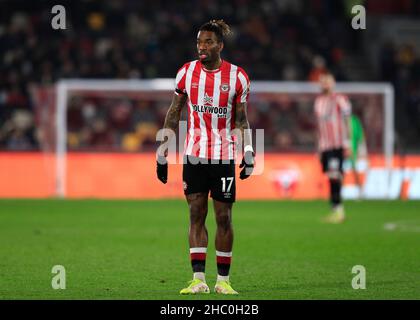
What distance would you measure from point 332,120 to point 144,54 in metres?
10.3

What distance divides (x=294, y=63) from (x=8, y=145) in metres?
8.35

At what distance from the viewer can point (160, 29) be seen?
2630 centimetres

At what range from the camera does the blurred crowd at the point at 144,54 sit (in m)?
22.4

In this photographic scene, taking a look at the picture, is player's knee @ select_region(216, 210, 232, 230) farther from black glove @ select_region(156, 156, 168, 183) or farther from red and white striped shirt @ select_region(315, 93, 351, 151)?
red and white striped shirt @ select_region(315, 93, 351, 151)

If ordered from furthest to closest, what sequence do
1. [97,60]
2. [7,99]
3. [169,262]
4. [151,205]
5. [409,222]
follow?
[97,60] < [7,99] < [151,205] < [409,222] < [169,262]

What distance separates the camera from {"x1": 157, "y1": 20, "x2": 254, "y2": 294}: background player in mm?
8055

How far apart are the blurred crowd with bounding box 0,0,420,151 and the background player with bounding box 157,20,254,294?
13242 mm

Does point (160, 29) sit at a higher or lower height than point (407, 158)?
higher

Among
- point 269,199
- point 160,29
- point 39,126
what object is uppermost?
point 160,29

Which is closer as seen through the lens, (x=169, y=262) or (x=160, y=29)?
(x=169, y=262)

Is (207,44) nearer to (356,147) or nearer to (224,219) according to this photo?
(224,219)

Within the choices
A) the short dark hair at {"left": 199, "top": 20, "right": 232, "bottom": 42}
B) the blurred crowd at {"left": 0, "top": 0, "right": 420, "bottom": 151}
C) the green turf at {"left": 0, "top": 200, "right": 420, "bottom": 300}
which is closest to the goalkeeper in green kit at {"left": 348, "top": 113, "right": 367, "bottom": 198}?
the blurred crowd at {"left": 0, "top": 0, "right": 420, "bottom": 151}

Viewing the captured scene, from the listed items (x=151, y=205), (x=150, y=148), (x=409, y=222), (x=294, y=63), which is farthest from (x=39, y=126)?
(x=409, y=222)

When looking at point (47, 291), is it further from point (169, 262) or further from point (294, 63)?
point (294, 63)
